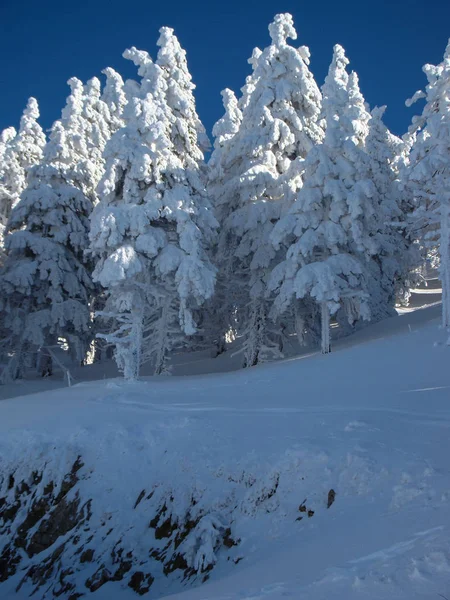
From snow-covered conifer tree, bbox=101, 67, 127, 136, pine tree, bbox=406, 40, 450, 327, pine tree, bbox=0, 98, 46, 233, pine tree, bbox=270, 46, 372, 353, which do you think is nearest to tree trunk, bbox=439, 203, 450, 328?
pine tree, bbox=406, 40, 450, 327

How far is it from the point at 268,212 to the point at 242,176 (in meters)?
2.10

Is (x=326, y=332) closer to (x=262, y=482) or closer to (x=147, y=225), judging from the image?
(x=147, y=225)

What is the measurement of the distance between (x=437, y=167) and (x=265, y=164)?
24.8 feet

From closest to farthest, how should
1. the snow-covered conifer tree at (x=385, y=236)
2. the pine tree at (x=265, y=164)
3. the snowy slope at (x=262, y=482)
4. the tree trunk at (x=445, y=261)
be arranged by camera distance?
1. the snowy slope at (x=262, y=482)
2. the tree trunk at (x=445, y=261)
3. the pine tree at (x=265, y=164)
4. the snow-covered conifer tree at (x=385, y=236)

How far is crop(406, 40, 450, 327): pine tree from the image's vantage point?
18312 millimetres

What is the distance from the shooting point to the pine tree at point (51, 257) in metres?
22.6

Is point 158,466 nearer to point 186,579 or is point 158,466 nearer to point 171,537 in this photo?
point 171,537

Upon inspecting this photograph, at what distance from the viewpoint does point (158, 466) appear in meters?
8.53

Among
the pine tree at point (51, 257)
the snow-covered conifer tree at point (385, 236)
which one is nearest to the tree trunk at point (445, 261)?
the snow-covered conifer tree at point (385, 236)

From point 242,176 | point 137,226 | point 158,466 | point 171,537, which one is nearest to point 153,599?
point 171,537

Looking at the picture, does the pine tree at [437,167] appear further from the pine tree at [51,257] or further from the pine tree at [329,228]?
the pine tree at [51,257]

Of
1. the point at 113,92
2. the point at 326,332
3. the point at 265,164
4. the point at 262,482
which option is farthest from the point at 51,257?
the point at 262,482

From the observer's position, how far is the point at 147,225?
1839 cm

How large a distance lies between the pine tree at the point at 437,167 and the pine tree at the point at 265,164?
202 inches
